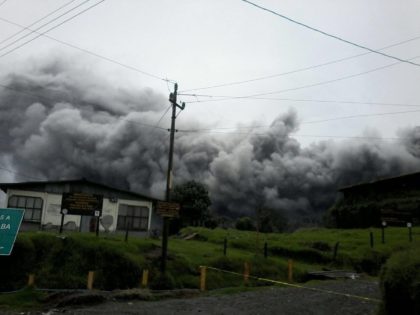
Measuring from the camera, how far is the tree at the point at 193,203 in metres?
70.4

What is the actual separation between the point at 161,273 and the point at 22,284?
6.61 meters

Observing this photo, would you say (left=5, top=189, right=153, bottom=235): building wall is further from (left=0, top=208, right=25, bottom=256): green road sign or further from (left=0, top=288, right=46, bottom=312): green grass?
(left=0, top=208, right=25, bottom=256): green road sign

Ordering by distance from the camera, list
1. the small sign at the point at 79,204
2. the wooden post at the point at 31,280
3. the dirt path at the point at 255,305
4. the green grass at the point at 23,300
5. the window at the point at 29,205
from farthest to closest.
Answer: the window at the point at 29,205, the small sign at the point at 79,204, the wooden post at the point at 31,280, the green grass at the point at 23,300, the dirt path at the point at 255,305

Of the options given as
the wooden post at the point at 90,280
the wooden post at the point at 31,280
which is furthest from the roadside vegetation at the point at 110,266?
the wooden post at the point at 90,280

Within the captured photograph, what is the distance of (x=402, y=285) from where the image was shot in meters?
7.71

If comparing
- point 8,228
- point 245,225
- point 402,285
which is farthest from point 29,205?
point 402,285

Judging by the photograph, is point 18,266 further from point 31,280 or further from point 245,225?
point 245,225

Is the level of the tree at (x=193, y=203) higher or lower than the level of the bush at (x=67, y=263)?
higher

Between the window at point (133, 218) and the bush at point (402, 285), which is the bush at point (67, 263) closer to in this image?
the bush at point (402, 285)

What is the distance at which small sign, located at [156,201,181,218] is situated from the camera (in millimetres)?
23594

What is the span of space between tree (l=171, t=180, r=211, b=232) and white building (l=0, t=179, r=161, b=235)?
18.8 metres

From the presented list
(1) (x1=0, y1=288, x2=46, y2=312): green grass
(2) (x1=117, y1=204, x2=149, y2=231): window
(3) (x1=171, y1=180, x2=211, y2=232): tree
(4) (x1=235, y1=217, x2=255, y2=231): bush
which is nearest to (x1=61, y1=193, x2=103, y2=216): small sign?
(1) (x1=0, y1=288, x2=46, y2=312): green grass

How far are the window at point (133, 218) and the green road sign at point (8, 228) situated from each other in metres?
35.9

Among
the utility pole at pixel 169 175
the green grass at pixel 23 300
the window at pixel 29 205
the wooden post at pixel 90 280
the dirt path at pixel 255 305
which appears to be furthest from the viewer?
the window at pixel 29 205
